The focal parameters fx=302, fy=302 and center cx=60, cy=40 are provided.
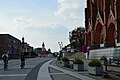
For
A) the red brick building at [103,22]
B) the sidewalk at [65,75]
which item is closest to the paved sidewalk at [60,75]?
the sidewalk at [65,75]

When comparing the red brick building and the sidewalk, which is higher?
the red brick building

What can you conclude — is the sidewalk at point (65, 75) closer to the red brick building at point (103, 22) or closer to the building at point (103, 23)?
the building at point (103, 23)

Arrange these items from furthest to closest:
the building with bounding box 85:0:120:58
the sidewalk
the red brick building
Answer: the red brick building → the building with bounding box 85:0:120:58 → the sidewalk

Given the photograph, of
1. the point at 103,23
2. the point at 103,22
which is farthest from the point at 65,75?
the point at 103,22

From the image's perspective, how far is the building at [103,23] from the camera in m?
65.5

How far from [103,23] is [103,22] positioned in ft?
2.47

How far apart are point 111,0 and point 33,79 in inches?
2242

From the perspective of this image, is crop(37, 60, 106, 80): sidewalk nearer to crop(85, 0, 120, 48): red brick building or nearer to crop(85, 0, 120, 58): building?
crop(85, 0, 120, 58): building

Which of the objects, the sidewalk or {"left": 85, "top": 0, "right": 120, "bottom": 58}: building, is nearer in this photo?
the sidewalk

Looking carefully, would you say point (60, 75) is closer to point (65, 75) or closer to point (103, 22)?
point (65, 75)

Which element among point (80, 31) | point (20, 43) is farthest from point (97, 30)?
point (20, 43)

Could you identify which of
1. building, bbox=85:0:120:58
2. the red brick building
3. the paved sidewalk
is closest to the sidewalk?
the paved sidewalk

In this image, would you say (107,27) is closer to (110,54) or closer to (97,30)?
(97,30)

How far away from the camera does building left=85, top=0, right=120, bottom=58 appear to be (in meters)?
65.5
